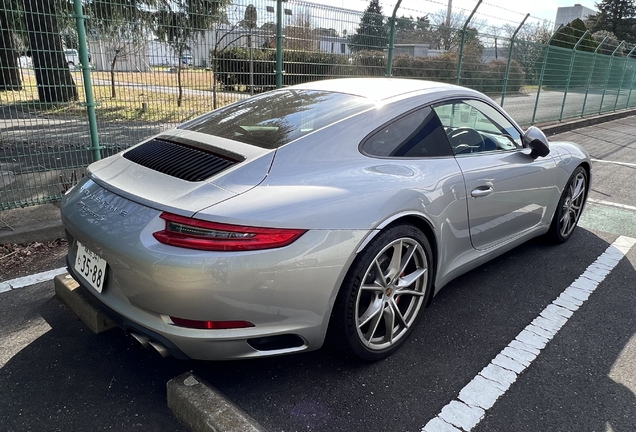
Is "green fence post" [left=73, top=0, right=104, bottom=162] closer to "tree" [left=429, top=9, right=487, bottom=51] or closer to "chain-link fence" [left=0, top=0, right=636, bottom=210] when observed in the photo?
"chain-link fence" [left=0, top=0, right=636, bottom=210]

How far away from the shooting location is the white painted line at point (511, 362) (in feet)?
6.84

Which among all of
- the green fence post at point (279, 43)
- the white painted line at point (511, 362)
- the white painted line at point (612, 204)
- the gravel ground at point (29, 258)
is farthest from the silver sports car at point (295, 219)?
the white painted line at point (612, 204)

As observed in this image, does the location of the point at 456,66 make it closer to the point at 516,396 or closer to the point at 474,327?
the point at 474,327

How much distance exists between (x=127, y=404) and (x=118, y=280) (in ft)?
2.00

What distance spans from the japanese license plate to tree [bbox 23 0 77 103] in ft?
8.60

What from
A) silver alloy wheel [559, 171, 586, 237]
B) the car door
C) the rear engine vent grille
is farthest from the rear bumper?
silver alloy wheel [559, 171, 586, 237]

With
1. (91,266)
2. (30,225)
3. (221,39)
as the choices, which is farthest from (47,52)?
(91,266)

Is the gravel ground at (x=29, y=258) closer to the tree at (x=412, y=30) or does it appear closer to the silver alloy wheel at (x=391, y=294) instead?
the silver alloy wheel at (x=391, y=294)

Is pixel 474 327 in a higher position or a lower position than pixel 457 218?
lower

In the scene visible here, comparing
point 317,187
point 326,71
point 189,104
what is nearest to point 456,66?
point 326,71

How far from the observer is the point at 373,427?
201 cm

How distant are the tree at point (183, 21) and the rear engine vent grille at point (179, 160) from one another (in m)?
2.64

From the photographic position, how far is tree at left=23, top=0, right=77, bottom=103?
3.96 metres

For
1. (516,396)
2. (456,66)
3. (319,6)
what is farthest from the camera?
(456,66)
